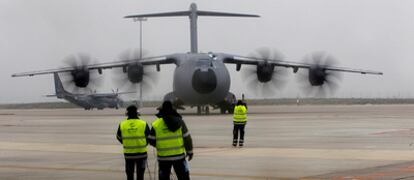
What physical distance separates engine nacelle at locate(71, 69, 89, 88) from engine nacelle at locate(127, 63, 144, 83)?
3188 millimetres

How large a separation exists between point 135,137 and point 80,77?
4058 centimetres

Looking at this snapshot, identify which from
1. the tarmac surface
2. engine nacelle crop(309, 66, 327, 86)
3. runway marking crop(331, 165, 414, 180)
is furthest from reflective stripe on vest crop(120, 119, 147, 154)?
engine nacelle crop(309, 66, 327, 86)

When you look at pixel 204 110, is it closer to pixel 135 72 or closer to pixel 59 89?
pixel 135 72

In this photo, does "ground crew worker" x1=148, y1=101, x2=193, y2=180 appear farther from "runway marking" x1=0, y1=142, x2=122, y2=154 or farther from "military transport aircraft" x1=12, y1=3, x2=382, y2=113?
"military transport aircraft" x1=12, y1=3, x2=382, y2=113

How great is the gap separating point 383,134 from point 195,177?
537 inches

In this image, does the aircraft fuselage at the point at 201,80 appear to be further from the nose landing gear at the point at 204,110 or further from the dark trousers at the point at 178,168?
the dark trousers at the point at 178,168

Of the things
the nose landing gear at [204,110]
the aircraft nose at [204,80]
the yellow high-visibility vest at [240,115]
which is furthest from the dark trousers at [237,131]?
the nose landing gear at [204,110]

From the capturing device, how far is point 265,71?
2030 inches

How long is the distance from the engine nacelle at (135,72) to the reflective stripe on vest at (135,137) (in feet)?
130

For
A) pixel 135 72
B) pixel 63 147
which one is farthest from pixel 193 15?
pixel 63 147

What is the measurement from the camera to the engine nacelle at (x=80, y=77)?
51156 mm

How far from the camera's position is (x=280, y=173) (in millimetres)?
14141

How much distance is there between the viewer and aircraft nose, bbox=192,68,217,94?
4703 centimetres

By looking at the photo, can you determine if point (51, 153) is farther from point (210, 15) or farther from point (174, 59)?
point (210, 15)
